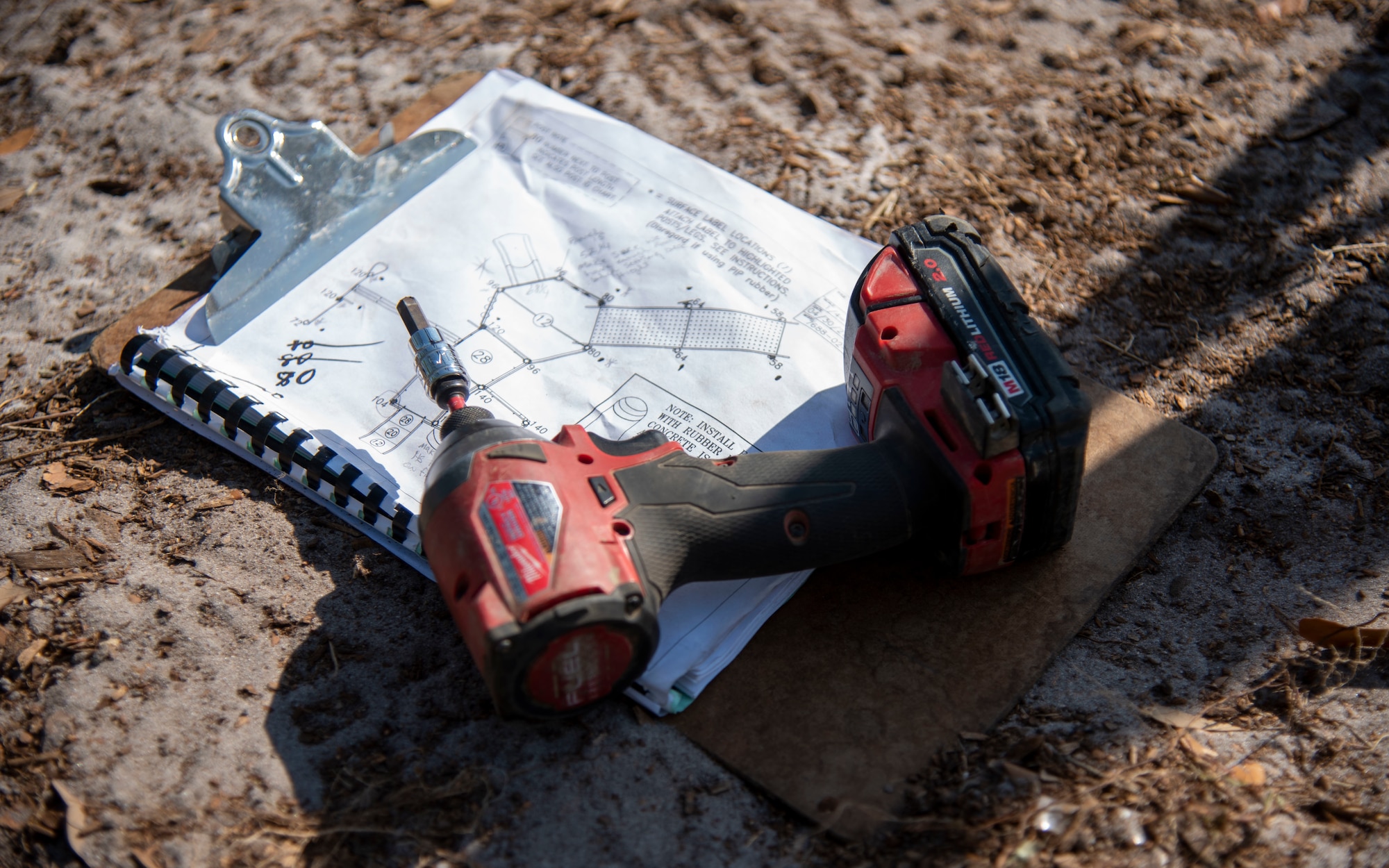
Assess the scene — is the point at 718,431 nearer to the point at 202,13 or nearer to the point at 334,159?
the point at 334,159

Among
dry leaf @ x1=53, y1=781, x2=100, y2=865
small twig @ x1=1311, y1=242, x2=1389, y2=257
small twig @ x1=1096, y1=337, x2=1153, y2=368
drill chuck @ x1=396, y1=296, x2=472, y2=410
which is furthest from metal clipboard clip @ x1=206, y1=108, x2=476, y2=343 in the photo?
small twig @ x1=1311, y1=242, x2=1389, y2=257

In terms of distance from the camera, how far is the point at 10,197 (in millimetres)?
2473

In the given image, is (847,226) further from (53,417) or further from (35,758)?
(35,758)

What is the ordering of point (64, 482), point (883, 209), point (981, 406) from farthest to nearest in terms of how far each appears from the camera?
point (883, 209) < point (64, 482) < point (981, 406)

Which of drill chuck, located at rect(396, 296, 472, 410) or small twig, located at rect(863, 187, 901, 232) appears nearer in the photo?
drill chuck, located at rect(396, 296, 472, 410)

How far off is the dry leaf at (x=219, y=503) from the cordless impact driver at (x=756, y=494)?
50cm

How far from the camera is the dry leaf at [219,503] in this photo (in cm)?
184

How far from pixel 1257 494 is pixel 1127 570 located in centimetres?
36

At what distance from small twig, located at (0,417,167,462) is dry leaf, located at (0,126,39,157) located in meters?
1.16

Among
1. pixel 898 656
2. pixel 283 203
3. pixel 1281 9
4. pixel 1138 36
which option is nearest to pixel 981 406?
pixel 898 656

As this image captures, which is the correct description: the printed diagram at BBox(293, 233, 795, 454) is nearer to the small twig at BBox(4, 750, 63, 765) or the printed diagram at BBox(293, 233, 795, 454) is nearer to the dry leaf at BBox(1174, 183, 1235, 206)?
the small twig at BBox(4, 750, 63, 765)

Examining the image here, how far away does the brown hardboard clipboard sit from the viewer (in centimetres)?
152

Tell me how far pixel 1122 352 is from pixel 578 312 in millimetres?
1241

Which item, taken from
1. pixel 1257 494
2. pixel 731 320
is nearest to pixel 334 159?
pixel 731 320
